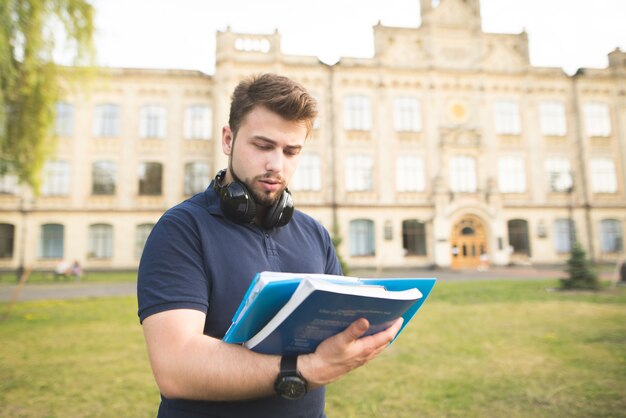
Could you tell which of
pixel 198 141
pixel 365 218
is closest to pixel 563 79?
pixel 365 218

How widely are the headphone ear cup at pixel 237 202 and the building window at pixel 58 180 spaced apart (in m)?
27.1

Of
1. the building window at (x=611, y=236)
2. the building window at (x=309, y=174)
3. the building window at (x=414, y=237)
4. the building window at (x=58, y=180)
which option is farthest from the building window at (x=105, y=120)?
the building window at (x=611, y=236)

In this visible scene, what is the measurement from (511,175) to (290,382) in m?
28.3

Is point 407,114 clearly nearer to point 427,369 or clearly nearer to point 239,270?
point 427,369

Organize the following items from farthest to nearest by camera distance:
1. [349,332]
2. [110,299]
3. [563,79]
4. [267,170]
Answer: [563,79] → [110,299] → [267,170] → [349,332]

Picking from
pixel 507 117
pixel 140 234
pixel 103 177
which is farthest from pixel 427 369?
pixel 507 117

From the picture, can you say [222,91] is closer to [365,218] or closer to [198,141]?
[198,141]

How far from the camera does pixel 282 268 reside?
1.82 meters

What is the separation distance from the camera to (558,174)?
2630cm

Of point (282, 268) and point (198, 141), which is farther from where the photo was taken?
point (198, 141)

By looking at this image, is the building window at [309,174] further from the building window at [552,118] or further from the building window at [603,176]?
the building window at [603,176]

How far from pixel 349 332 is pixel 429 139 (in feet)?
84.7

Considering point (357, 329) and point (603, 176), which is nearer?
point (357, 329)

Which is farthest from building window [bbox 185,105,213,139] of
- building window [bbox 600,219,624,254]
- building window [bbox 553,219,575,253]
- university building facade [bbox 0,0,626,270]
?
building window [bbox 600,219,624,254]
